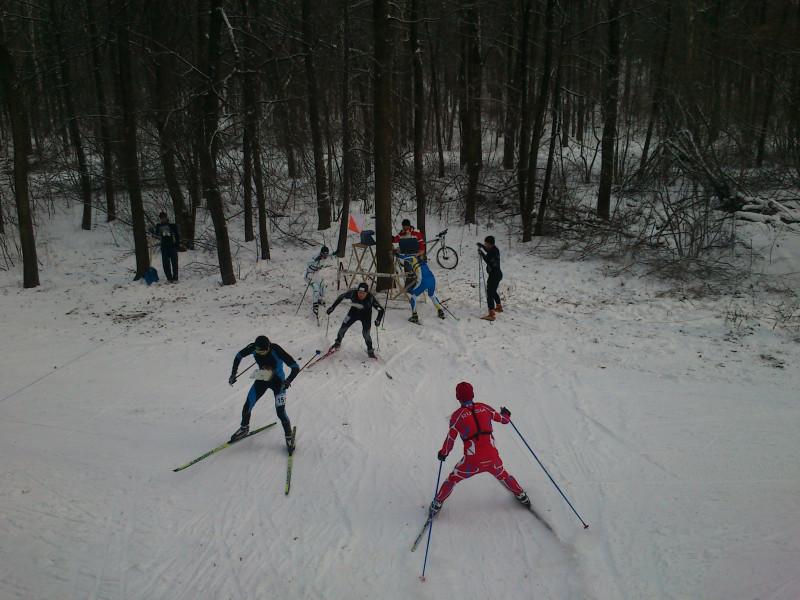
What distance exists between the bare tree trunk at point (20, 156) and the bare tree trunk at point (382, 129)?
9.16 meters

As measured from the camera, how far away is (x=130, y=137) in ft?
43.1

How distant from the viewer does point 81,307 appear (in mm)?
12492

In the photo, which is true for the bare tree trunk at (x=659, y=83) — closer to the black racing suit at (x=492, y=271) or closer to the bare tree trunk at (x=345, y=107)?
the black racing suit at (x=492, y=271)

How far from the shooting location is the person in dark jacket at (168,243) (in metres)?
13.4

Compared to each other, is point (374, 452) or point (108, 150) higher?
point (108, 150)

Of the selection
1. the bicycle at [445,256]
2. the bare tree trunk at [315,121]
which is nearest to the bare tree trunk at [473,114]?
the bicycle at [445,256]

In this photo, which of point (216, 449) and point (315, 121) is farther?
point (315, 121)

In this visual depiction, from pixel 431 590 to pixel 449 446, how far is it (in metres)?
1.34

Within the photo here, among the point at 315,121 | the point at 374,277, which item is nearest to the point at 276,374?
the point at 374,277

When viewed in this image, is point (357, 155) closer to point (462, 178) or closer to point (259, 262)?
point (462, 178)

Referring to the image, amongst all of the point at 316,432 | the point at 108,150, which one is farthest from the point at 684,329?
the point at 108,150

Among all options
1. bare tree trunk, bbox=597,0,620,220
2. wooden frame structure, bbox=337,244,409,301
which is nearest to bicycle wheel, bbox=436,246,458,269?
wooden frame structure, bbox=337,244,409,301

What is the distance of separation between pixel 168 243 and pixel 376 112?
6.95m

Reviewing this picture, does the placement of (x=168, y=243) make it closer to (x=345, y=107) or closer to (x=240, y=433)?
(x=345, y=107)
